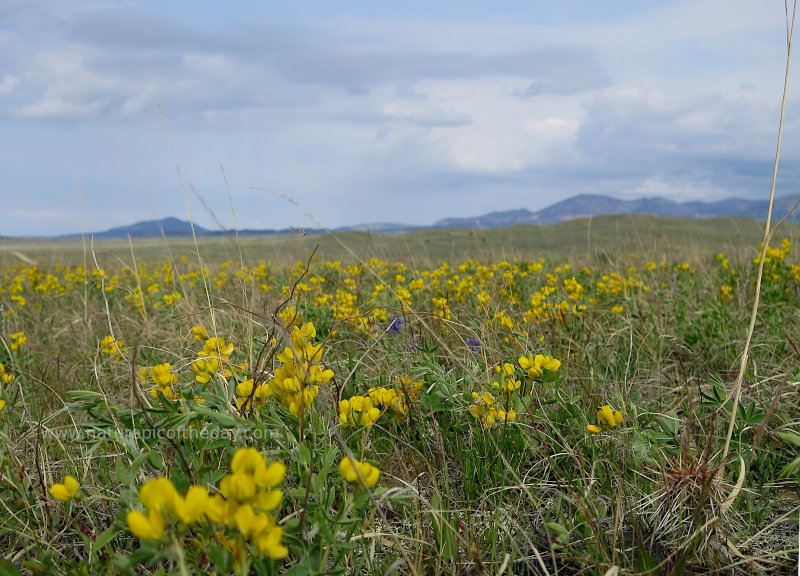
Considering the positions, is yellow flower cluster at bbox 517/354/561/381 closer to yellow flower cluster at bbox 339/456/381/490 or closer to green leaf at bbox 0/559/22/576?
yellow flower cluster at bbox 339/456/381/490

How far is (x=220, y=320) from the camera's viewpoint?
3.82 meters

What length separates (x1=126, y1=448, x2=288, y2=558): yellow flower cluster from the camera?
0.90m

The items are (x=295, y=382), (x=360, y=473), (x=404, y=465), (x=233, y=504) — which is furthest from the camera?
(x=404, y=465)

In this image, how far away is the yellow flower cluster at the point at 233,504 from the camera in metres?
0.90

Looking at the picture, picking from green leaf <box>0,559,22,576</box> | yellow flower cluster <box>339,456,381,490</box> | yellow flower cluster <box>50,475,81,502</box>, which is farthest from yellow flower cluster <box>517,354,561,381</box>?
green leaf <box>0,559,22,576</box>

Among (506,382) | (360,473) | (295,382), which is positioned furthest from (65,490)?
(506,382)

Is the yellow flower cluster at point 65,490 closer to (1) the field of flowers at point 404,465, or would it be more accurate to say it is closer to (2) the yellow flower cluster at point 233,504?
(1) the field of flowers at point 404,465

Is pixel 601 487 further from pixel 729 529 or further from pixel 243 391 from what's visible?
pixel 243 391

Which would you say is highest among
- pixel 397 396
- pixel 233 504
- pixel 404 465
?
pixel 233 504

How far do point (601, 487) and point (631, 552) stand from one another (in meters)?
0.29

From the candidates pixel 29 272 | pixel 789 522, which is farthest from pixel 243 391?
pixel 29 272

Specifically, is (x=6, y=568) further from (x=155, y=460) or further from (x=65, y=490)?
(x=155, y=460)

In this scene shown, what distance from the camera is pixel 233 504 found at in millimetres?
955

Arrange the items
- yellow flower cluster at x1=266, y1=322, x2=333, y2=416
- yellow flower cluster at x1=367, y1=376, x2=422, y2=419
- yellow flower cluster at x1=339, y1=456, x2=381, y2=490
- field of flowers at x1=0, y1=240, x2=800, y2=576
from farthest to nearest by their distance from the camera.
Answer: yellow flower cluster at x1=367, y1=376, x2=422, y2=419 < yellow flower cluster at x1=266, y1=322, x2=333, y2=416 < field of flowers at x1=0, y1=240, x2=800, y2=576 < yellow flower cluster at x1=339, y1=456, x2=381, y2=490
